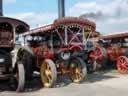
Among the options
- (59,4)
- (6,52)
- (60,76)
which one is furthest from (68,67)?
(59,4)

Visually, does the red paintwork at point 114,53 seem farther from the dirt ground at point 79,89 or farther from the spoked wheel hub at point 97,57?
the dirt ground at point 79,89

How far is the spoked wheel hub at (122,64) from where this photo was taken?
53.7 ft

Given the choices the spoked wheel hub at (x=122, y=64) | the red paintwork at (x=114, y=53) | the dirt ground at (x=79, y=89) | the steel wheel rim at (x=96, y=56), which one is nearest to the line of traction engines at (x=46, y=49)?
the dirt ground at (x=79, y=89)

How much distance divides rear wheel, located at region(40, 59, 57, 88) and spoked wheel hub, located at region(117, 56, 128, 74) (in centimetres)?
474

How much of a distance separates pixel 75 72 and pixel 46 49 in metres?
1.43

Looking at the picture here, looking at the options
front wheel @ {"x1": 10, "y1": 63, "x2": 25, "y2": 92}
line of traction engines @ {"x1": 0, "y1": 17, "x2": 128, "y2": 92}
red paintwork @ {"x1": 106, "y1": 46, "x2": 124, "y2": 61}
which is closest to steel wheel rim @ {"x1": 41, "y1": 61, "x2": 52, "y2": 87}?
line of traction engines @ {"x1": 0, "y1": 17, "x2": 128, "y2": 92}

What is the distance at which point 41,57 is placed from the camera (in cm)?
1297

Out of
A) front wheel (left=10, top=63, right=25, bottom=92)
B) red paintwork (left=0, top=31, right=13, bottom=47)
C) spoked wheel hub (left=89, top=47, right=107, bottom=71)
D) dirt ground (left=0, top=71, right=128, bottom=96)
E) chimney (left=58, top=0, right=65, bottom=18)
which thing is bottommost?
dirt ground (left=0, top=71, right=128, bottom=96)

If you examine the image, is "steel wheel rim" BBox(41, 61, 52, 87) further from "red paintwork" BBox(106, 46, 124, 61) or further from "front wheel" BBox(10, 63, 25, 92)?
"red paintwork" BBox(106, 46, 124, 61)

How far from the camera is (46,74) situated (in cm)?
1260

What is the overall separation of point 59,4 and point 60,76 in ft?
34.3

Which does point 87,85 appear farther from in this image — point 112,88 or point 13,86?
point 13,86

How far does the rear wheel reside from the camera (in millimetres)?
12023

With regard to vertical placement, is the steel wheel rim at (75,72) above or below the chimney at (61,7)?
below
